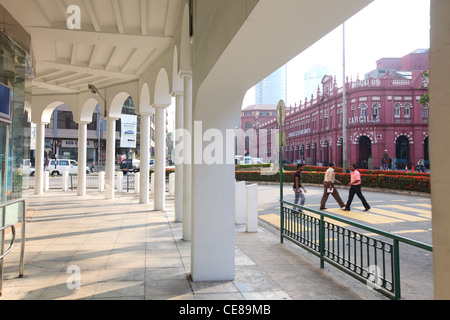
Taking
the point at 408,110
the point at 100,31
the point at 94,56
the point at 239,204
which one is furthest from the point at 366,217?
the point at 408,110

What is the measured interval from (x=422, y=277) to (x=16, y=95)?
8302mm

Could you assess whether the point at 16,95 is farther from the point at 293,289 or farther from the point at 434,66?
the point at 434,66

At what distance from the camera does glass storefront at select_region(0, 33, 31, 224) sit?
674cm

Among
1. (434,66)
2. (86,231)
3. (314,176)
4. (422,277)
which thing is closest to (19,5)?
(86,231)

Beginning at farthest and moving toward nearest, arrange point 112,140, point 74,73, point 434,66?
point 112,140
point 74,73
point 434,66

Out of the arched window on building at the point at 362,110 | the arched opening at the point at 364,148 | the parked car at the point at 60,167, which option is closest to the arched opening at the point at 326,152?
the arched opening at the point at 364,148

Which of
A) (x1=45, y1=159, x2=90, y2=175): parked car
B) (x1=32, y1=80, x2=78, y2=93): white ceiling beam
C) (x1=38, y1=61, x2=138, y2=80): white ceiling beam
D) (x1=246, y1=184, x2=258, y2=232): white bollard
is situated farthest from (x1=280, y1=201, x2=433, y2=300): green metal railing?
(x1=45, y1=159, x2=90, y2=175): parked car

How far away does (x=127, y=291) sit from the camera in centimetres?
403

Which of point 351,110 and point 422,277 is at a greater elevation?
point 351,110

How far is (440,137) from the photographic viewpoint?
129 centimetres

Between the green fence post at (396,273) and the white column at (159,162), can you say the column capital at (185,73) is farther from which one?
the green fence post at (396,273)

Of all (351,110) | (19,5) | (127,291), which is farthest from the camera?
(351,110)

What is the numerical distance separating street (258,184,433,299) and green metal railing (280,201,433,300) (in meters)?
0.32

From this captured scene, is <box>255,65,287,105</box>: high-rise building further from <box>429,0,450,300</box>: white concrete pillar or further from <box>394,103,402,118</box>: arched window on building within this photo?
<box>429,0,450,300</box>: white concrete pillar
